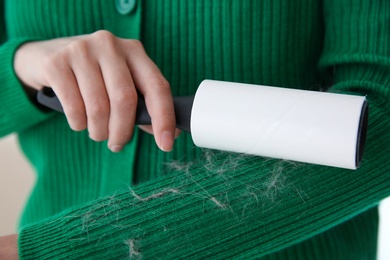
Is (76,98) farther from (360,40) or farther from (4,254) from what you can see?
(360,40)

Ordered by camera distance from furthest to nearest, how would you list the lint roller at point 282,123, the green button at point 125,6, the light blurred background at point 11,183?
the light blurred background at point 11,183 < the green button at point 125,6 < the lint roller at point 282,123

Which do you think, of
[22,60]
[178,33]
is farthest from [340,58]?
[22,60]

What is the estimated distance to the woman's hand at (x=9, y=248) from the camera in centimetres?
37

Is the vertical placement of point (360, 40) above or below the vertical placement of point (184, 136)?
above

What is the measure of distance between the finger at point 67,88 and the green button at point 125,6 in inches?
4.0

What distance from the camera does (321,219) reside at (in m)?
0.40

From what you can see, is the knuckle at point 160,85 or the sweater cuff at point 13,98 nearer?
the knuckle at point 160,85

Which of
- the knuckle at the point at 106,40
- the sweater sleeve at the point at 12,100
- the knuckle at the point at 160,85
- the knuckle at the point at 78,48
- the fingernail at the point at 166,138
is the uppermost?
the knuckle at the point at 106,40

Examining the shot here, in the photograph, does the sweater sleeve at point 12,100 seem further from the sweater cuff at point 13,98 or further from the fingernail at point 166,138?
the fingernail at point 166,138

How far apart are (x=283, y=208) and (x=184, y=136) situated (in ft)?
0.53

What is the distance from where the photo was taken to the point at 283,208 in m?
0.39

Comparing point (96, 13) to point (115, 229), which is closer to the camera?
point (115, 229)

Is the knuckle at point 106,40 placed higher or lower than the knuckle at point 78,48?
higher

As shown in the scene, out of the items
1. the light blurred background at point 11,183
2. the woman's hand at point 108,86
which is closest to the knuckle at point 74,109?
the woman's hand at point 108,86
